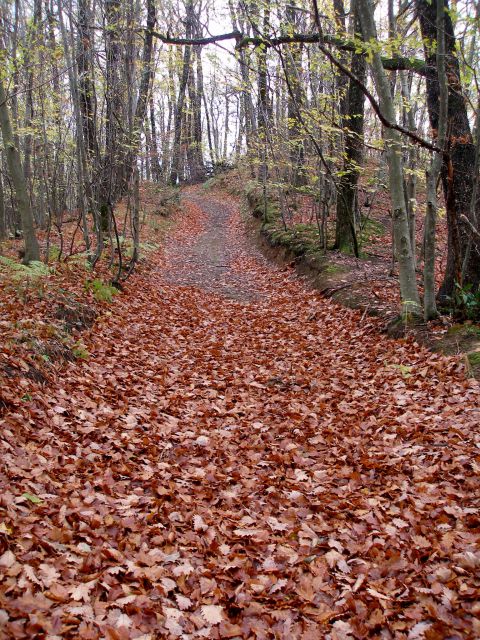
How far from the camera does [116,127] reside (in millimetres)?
10891

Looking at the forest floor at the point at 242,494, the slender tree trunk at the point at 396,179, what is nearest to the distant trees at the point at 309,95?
the slender tree trunk at the point at 396,179

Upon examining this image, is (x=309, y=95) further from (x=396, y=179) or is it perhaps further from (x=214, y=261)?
(x=396, y=179)

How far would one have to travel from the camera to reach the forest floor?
288 cm

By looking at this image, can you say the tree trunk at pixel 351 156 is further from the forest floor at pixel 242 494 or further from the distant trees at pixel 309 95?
the forest floor at pixel 242 494

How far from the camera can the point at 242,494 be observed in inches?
170

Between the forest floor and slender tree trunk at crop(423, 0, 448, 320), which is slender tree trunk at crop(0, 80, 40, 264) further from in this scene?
slender tree trunk at crop(423, 0, 448, 320)

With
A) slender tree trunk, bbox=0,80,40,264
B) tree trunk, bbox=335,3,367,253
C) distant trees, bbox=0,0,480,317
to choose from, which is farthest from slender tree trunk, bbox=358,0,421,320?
slender tree trunk, bbox=0,80,40,264

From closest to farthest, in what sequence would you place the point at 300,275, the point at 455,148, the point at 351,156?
the point at 455,148 < the point at 351,156 < the point at 300,275

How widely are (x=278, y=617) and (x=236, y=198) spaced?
2935cm

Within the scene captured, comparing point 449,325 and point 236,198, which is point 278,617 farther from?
point 236,198

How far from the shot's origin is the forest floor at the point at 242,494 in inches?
113

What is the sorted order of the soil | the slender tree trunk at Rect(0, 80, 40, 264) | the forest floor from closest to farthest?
the forest floor
the soil
the slender tree trunk at Rect(0, 80, 40, 264)

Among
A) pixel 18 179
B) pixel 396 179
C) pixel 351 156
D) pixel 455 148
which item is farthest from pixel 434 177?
pixel 18 179

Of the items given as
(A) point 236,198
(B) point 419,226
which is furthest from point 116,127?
(A) point 236,198
